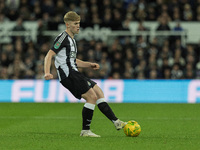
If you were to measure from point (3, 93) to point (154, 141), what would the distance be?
9.23 meters

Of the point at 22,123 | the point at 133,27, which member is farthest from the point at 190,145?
the point at 133,27

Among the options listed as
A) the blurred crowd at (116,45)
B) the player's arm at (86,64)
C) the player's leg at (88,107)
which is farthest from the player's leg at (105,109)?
the blurred crowd at (116,45)

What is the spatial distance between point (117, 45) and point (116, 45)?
86 millimetres

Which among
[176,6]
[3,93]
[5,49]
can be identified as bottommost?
[3,93]

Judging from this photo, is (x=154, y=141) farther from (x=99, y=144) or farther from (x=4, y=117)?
(x=4, y=117)

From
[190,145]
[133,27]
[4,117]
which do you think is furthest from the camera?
[133,27]

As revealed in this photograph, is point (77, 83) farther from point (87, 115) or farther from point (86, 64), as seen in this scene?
point (86, 64)

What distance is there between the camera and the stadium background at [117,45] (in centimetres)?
1520

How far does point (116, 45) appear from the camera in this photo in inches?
661

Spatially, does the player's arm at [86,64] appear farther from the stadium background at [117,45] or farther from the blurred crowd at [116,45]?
the blurred crowd at [116,45]

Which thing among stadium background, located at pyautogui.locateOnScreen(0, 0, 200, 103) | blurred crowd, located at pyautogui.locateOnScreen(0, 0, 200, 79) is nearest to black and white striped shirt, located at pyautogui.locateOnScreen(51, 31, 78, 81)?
stadium background, located at pyautogui.locateOnScreen(0, 0, 200, 103)

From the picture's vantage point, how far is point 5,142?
22.7ft

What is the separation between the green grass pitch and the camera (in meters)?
6.63

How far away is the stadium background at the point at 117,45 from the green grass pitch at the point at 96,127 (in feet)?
3.30
